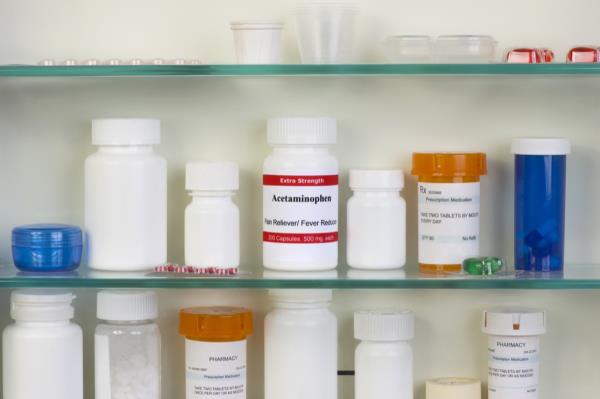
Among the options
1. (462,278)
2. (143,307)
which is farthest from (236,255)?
(462,278)

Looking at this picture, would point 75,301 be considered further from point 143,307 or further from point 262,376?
point 262,376

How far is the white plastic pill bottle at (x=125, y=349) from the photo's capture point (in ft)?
3.99

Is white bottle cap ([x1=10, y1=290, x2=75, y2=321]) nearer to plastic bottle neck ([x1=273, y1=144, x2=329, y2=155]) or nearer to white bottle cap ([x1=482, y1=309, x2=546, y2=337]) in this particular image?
plastic bottle neck ([x1=273, y1=144, x2=329, y2=155])

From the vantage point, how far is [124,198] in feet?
3.99

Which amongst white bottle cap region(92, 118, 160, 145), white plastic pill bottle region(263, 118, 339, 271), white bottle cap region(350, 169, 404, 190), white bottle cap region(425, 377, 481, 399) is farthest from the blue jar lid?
white bottle cap region(425, 377, 481, 399)

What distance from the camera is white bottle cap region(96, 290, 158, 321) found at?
122 centimetres

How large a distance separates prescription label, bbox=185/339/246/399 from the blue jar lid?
174mm

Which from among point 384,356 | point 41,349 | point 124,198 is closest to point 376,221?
point 384,356

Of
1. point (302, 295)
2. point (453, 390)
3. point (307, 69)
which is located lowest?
point (453, 390)

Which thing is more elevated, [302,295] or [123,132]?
[123,132]

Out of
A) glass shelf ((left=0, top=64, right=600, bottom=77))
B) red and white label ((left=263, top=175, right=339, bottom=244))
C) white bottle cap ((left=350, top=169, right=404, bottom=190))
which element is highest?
glass shelf ((left=0, top=64, right=600, bottom=77))

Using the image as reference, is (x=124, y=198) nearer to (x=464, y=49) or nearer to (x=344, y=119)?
(x=344, y=119)

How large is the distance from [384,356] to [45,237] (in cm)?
38

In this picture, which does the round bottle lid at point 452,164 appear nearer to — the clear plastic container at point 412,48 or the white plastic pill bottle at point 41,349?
the clear plastic container at point 412,48
